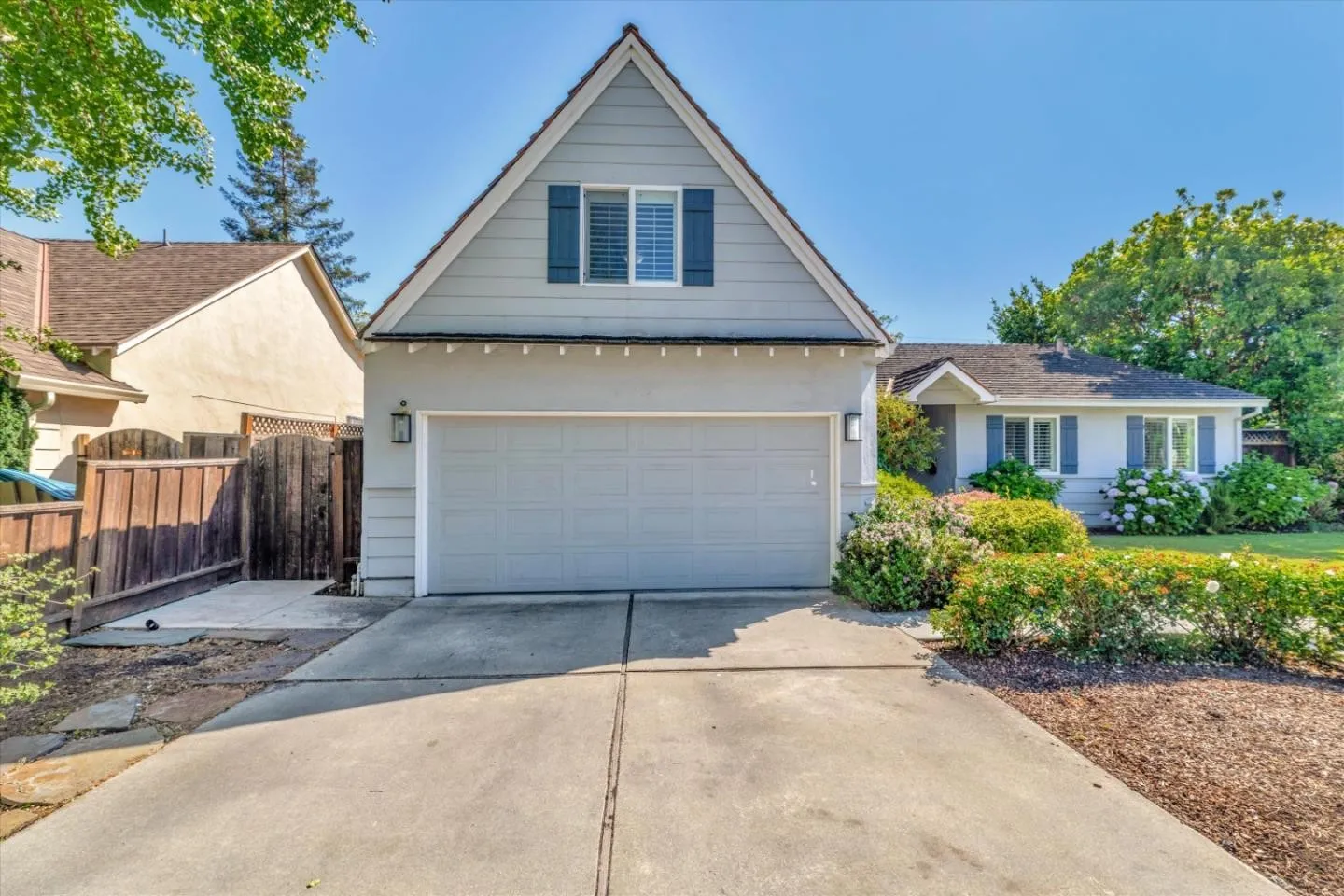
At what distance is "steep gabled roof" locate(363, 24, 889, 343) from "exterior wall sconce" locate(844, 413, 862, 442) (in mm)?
1058

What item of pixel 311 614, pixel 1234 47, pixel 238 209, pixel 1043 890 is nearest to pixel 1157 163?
pixel 1234 47

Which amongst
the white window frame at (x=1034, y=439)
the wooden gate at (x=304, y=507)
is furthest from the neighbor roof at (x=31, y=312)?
the white window frame at (x=1034, y=439)

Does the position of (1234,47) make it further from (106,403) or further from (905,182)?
(106,403)

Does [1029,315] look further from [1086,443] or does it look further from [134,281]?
[134,281]

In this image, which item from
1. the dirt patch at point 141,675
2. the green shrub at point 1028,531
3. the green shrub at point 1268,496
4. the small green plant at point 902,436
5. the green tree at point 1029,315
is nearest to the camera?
the dirt patch at point 141,675

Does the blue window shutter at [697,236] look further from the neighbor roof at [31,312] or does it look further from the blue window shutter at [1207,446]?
the blue window shutter at [1207,446]

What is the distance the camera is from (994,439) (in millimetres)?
13070

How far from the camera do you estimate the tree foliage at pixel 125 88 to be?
4.87 m

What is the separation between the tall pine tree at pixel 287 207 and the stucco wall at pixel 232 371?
14100 millimetres

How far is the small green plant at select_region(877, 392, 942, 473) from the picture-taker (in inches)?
454

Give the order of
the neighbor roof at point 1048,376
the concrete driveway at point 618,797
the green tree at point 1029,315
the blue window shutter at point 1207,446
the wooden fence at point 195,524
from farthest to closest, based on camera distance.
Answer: the green tree at point 1029,315
the blue window shutter at point 1207,446
the neighbor roof at point 1048,376
the wooden fence at point 195,524
the concrete driveway at point 618,797

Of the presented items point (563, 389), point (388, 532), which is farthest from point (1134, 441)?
point (388, 532)

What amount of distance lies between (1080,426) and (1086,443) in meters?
0.45

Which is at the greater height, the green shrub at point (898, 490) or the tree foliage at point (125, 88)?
the tree foliage at point (125, 88)
